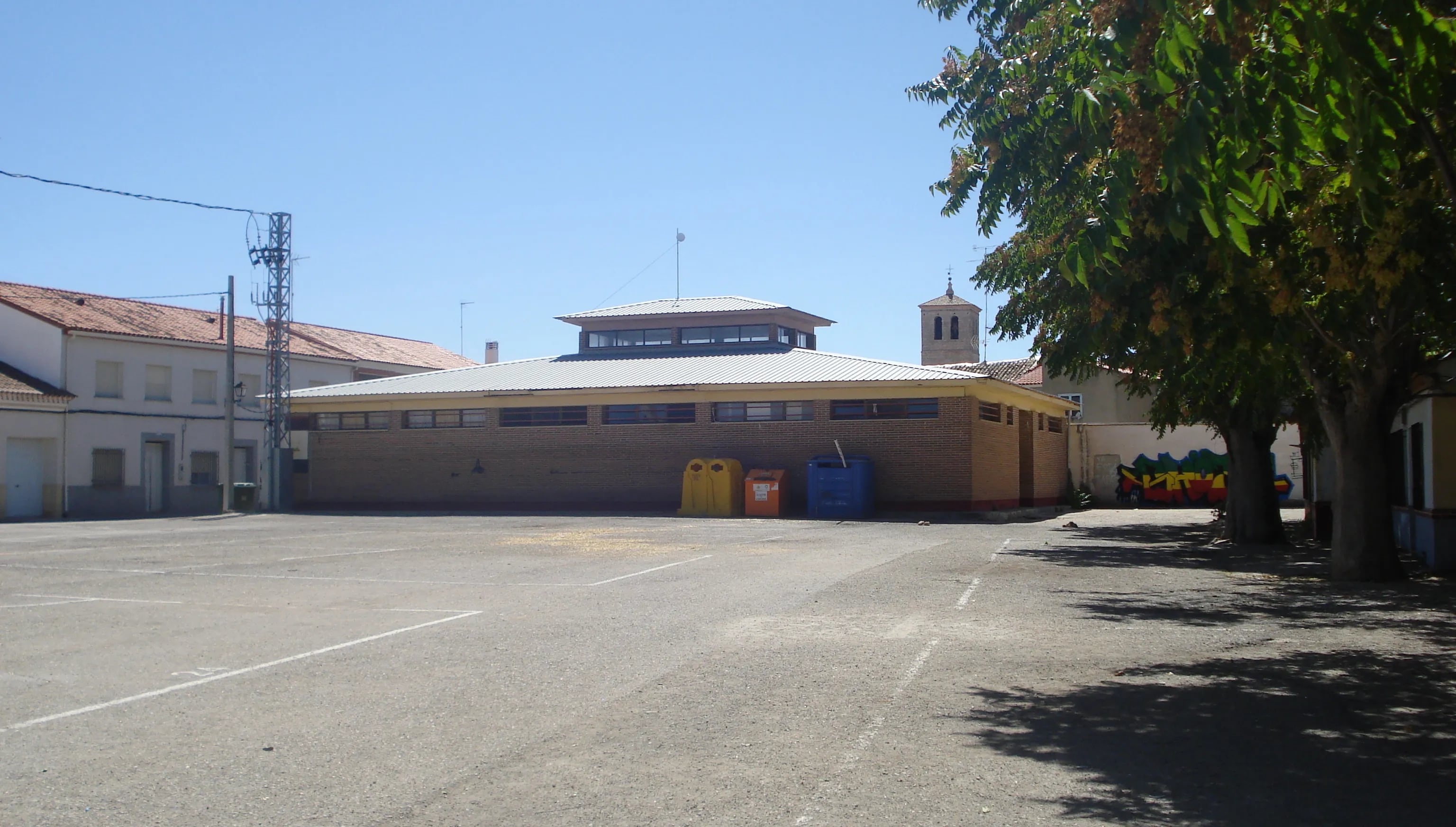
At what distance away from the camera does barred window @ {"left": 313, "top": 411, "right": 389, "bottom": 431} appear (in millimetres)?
38219

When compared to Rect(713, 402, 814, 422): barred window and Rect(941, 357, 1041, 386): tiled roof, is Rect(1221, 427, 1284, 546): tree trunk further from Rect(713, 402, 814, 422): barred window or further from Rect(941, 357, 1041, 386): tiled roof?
Rect(941, 357, 1041, 386): tiled roof

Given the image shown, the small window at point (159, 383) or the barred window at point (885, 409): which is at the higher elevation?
the small window at point (159, 383)

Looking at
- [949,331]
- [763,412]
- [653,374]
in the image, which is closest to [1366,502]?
[763,412]

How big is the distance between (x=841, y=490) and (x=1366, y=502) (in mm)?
16562

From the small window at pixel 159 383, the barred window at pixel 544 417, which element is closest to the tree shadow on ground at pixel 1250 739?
the barred window at pixel 544 417

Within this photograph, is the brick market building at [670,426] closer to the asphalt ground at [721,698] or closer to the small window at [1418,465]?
the small window at [1418,465]

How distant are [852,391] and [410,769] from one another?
26687 millimetres

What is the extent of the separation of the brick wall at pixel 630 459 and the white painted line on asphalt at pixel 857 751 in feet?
73.7

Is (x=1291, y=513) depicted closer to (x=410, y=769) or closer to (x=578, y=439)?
(x=578, y=439)

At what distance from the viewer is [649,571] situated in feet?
52.3

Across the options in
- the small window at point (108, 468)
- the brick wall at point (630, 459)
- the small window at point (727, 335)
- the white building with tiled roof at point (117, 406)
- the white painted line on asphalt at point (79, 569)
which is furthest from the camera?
the small window at point (727, 335)

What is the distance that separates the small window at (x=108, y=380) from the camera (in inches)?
1634

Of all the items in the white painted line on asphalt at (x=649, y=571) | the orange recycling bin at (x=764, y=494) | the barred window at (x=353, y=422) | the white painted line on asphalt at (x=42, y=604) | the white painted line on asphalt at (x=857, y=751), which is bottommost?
the white painted line on asphalt at (x=857, y=751)

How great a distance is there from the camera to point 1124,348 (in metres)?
12.7
